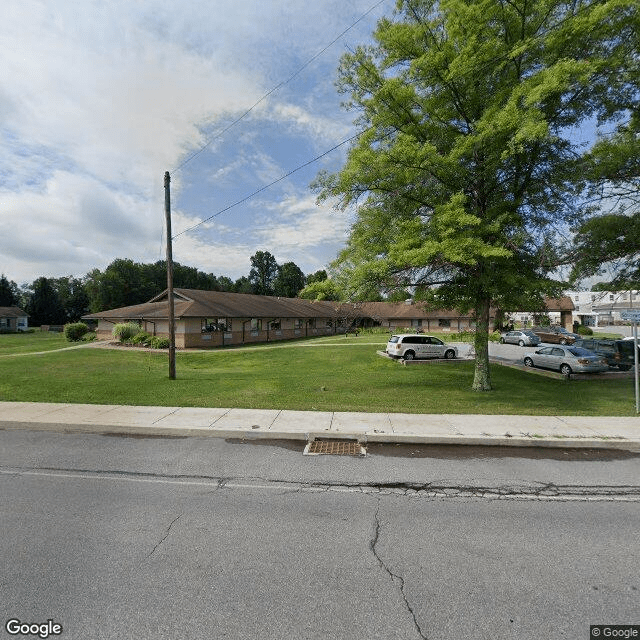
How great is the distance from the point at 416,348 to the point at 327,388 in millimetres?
12586

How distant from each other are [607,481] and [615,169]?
508 inches

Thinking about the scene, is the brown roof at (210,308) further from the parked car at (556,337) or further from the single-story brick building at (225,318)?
the parked car at (556,337)

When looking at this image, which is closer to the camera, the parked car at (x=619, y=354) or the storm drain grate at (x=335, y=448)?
the storm drain grate at (x=335, y=448)

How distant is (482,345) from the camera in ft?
45.5

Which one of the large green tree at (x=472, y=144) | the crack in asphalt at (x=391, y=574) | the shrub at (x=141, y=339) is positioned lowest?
the crack in asphalt at (x=391, y=574)

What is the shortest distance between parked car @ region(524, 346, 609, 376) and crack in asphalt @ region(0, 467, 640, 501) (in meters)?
16.2

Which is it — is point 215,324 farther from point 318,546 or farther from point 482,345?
point 318,546

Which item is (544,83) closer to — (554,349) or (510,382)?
(510,382)

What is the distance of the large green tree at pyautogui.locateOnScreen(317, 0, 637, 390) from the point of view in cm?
1105

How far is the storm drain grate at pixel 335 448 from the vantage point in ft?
23.7

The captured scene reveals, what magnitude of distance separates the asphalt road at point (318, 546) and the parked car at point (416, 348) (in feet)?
57.3

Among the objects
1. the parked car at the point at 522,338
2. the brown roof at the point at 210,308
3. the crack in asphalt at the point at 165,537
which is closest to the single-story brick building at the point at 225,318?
the brown roof at the point at 210,308

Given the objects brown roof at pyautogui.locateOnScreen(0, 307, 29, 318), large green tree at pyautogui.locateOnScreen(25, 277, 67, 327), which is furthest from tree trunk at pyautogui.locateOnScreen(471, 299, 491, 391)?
large green tree at pyautogui.locateOnScreen(25, 277, 67, 327)

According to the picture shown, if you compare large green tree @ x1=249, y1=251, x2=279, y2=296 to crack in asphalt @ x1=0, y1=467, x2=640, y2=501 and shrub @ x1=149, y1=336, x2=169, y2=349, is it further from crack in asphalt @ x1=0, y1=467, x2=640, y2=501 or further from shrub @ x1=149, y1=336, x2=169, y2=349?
crack in asphalt @ x1=0, y1=467, x2=640, y2=501
